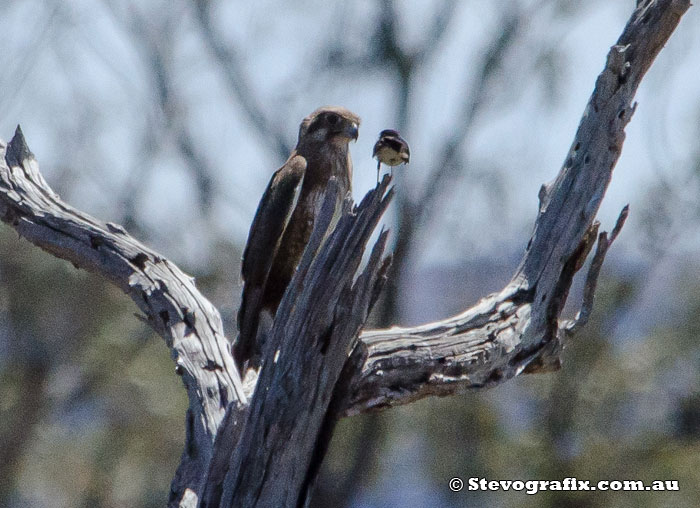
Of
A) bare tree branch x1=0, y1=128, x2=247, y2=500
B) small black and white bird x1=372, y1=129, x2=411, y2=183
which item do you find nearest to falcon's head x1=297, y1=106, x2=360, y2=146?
bare tree branch x1=0, y1=128, x2=247, y2=500

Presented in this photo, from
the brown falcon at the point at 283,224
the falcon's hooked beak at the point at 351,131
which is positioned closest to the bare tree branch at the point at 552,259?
the brown falcon at the point at 283,224

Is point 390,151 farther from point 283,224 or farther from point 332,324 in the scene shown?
point 283,224

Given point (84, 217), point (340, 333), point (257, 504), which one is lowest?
point (257, 504)

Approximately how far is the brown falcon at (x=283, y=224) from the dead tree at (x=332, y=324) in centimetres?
102

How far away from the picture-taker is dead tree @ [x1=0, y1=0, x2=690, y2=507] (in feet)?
9.38

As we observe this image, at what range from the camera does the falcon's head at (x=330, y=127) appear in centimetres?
500

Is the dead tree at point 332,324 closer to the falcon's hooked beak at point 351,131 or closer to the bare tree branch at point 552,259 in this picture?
the bare tree branch at point 552,259

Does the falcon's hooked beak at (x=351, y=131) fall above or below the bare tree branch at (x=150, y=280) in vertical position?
above

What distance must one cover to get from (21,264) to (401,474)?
13.5ft

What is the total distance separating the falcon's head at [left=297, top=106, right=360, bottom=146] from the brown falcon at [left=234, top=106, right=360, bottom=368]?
2cm

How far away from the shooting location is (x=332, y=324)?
2.89 m

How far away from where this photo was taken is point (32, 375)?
9516mm

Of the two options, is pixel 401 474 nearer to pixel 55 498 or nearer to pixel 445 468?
pixel 445 468

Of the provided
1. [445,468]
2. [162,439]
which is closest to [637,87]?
[445,468]
